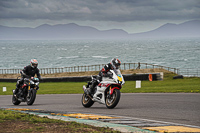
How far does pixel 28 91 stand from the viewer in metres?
14.6

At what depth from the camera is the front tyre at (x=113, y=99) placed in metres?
10.9

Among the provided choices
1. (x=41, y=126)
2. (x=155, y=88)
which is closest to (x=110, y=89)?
(x=41, y=126)

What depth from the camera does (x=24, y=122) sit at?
791 centimetres

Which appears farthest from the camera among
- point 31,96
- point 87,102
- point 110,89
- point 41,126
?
point 31,96

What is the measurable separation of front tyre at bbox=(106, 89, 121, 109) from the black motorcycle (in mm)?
4119

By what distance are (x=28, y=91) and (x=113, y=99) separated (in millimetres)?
4823

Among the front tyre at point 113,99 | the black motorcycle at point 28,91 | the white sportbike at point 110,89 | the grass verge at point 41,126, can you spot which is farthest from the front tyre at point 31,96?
the grass verge at point 41,126

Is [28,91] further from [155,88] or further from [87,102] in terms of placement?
[155,88]

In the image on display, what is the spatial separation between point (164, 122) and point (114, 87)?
3.21m

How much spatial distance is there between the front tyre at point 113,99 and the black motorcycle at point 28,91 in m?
4.12

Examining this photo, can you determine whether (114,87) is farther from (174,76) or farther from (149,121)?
(174,76)

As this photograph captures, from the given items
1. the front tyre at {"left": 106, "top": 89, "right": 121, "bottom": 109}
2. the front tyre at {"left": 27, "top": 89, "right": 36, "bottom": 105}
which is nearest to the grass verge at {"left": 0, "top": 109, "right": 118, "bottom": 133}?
the front tyre at {"left": 106, "top": 89, "right": 121, "bottom": 109}

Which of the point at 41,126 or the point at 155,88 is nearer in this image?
the point at 41,126

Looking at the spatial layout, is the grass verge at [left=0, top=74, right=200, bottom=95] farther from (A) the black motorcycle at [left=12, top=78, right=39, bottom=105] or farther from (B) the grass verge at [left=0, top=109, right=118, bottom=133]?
(B) the grass verge at [left=0, top=109, right=118, bottom=133]
